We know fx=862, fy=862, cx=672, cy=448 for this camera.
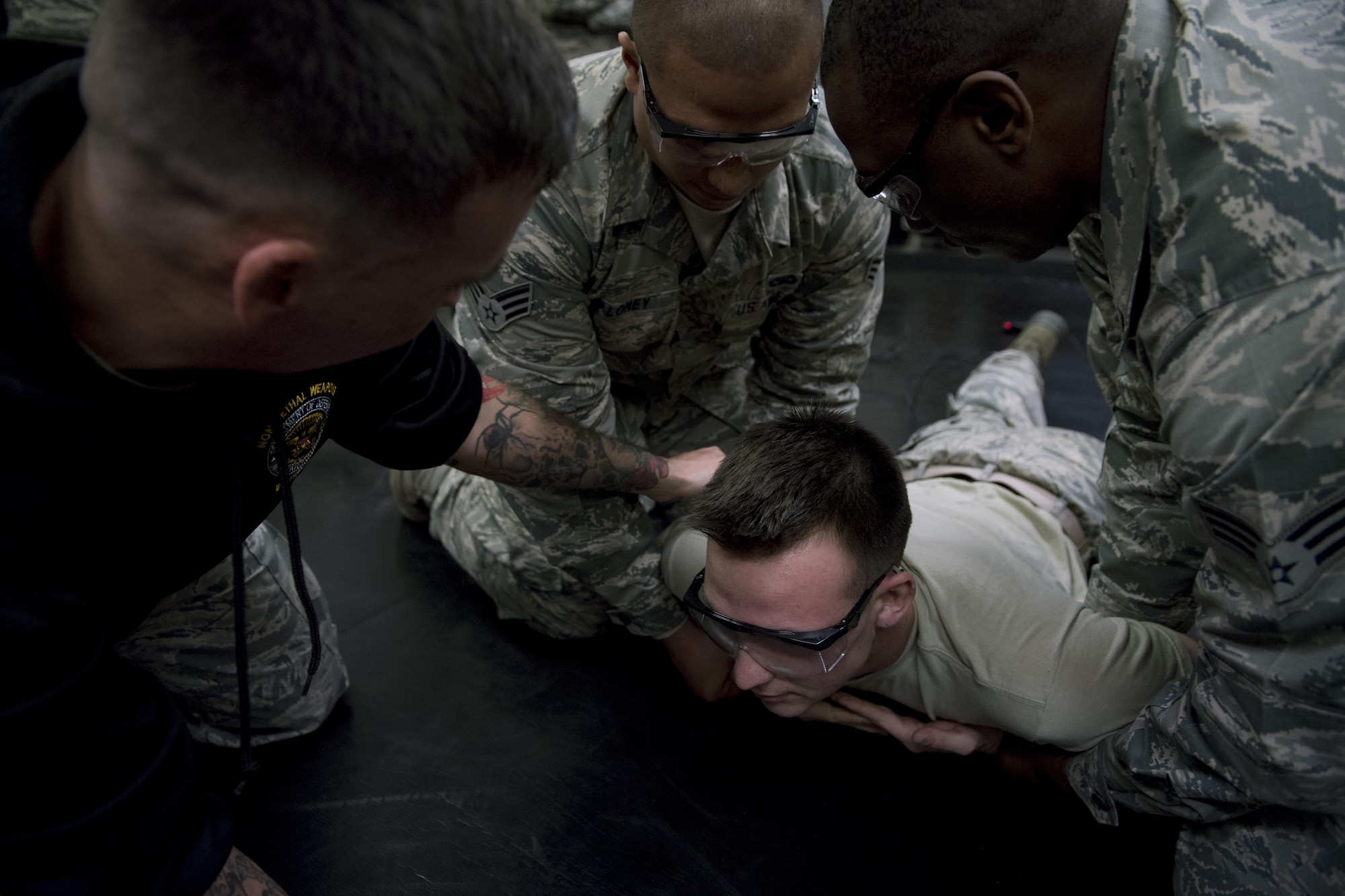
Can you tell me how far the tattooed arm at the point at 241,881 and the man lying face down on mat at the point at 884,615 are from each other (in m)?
0.76

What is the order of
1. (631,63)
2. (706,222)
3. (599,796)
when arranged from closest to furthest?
(631,63) → (599,796) → (706,222)

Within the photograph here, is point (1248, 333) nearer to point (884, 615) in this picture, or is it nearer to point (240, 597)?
point (884, 615)

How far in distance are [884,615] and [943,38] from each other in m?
0.93

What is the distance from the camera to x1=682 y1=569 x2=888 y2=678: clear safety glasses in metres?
1.43

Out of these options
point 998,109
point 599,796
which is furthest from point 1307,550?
point 599,796

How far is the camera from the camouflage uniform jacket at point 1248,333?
0.88 meters

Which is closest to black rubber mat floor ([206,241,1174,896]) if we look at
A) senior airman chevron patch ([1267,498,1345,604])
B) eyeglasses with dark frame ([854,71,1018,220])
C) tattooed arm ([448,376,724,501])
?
tattooed arm ([448,376,724,501])

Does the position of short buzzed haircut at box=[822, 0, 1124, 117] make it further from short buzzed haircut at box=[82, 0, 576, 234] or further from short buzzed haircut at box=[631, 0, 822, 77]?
short buzzed haircut at box=[82, 0, 576, 234]

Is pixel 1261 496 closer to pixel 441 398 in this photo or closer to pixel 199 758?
pixel 441 398

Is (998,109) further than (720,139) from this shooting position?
No

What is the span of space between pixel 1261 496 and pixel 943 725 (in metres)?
0.91

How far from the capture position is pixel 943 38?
3.43 feet

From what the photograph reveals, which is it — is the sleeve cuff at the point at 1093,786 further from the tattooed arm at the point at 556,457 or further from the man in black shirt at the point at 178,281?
the man in black shirt at the point at 178,281

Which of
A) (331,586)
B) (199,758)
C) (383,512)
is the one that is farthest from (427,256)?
(383,512)
